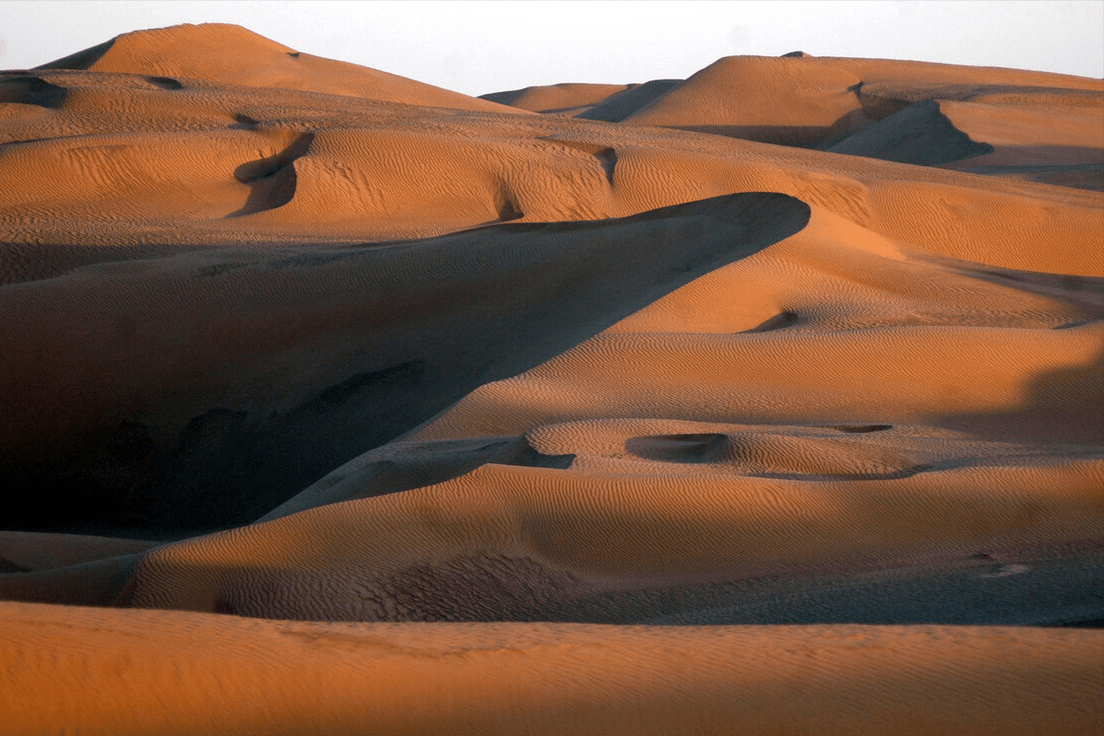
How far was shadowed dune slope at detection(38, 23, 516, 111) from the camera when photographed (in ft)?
48.1

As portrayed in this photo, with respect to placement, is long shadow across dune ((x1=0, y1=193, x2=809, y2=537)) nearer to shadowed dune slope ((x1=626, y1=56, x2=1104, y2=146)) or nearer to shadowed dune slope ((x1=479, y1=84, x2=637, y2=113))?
shadowed dune slope ((x1=626, y1=56, x2=1104, y2=146))

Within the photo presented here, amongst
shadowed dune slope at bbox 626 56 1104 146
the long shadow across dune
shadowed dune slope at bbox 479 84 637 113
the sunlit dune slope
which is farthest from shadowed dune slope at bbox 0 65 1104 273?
shadowed dune slope at bbox 479 84 637 113

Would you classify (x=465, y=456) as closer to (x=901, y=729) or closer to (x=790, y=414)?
(x=790, y=414)

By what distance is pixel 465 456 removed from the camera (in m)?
4.12

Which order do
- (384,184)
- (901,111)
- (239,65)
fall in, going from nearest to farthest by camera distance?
(384,184)
(239,65)
(901,111)

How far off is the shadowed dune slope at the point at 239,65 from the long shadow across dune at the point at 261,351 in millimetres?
8584

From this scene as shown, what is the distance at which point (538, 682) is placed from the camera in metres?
1.95

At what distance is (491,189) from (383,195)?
0.91 meters

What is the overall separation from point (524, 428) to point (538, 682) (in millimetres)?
2807

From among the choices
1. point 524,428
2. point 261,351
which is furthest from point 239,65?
point 524,428

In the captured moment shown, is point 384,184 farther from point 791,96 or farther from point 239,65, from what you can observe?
point 791,96

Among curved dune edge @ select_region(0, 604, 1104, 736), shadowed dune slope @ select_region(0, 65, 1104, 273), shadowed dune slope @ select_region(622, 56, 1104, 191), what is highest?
shadowed dune slope @ select_region(622, 56, 1104, 191)

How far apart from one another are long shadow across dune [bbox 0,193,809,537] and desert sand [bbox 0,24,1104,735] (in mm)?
25

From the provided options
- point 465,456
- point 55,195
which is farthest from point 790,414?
point 55,195
